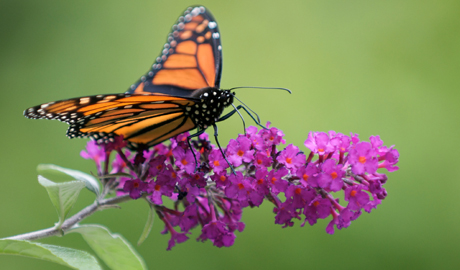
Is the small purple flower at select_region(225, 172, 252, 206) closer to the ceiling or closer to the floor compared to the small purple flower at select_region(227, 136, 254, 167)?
closer to the floor

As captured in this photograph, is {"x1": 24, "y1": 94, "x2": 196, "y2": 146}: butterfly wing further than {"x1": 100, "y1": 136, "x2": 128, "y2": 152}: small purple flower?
No

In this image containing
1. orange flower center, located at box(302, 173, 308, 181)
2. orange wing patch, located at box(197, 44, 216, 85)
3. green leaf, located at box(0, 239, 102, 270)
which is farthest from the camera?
orange wing patch, located at box(197, 44, 216, 85)

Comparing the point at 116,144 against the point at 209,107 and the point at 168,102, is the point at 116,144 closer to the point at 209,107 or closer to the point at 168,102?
the point at 168,102

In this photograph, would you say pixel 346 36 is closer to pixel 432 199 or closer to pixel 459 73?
pixel 459 73

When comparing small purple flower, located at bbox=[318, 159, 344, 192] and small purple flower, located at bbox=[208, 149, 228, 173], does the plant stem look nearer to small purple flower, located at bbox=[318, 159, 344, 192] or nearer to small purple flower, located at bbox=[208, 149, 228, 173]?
small purple flower, located at bbox=[208, 149, 228, 173]

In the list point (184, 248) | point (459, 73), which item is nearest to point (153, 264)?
point (184, 248)

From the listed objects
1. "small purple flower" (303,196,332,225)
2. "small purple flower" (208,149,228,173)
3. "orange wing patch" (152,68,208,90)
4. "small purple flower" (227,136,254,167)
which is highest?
"orange wing patch" (152,68,208,90)

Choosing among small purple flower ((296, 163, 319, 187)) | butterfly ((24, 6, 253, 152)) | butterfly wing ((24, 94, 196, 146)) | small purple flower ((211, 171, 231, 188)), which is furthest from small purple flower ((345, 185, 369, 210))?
butterfly wing ((24, 94, 196, 146))

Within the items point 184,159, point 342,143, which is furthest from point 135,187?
point 342,143
